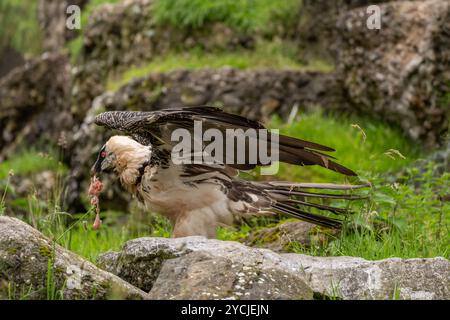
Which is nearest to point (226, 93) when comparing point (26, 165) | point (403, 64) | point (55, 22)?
point (403, 64)

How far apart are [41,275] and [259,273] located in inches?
39.6

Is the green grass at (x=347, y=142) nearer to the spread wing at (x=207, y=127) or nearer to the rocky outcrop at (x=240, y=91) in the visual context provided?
the rocky outcrop at (x=240, y=91)

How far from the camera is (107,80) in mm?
10055

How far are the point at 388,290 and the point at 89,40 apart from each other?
24.3 ft

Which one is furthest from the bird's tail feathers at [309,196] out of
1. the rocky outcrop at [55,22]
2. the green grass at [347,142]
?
the rocky outcrop at [55,22]

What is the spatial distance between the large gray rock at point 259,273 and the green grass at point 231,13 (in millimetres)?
5663

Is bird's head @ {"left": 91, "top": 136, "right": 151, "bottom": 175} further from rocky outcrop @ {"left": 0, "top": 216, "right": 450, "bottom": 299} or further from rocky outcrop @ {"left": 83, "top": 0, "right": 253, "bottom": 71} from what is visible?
rocky outcrop @ {"left": 83, "top": 0, "right": 253, "bottom": 71}

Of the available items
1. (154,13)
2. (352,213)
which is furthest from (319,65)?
(352,213)

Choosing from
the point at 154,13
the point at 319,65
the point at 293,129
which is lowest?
the point at 293,129

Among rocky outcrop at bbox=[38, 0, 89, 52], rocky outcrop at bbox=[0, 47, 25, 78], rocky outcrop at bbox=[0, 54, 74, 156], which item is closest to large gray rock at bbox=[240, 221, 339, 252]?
rocky outcrop at bbox=[0, 54, 74, 156]

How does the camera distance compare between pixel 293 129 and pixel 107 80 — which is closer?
pixel 293 129

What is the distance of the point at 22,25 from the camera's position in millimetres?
14422
